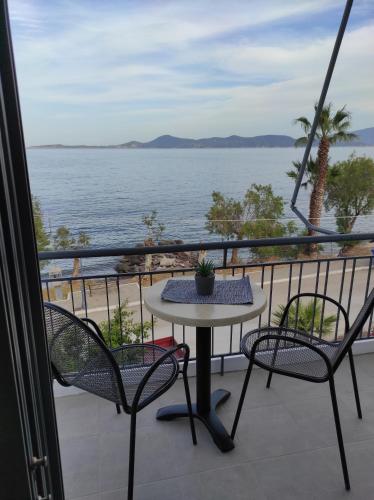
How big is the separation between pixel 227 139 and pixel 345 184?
5734 mm

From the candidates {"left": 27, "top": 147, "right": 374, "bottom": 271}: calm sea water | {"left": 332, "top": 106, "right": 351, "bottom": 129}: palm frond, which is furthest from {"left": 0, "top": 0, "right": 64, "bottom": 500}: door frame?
{"left": 27, "top": 147, "right": 374, "bottom": 271}: calm sea water

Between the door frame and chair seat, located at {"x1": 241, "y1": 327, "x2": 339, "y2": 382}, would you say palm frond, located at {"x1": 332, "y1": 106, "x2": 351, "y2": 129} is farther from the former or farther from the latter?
the door frame

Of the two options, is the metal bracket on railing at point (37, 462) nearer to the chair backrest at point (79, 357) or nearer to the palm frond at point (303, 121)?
the chair backrest at point (79, 357)

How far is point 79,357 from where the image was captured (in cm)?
162

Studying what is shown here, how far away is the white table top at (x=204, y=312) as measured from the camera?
1735 mm

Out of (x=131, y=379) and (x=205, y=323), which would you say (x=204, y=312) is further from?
(x=131, y=379)

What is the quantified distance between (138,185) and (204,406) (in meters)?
20.3

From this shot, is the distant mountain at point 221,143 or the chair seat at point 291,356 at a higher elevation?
the distant mountain at point 221,143

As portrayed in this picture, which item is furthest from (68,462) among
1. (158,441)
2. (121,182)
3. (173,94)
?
(121,182)

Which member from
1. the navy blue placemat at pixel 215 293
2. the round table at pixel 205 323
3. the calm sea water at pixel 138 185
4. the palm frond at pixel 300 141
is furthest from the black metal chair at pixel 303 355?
the calm sea water at pixel 138 185

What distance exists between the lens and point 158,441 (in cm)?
198

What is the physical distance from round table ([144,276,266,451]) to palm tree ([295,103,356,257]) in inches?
420

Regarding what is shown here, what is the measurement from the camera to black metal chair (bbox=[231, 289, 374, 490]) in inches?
65.9

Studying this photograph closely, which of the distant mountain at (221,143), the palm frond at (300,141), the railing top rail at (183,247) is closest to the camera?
the railing top rail at (183,247)
